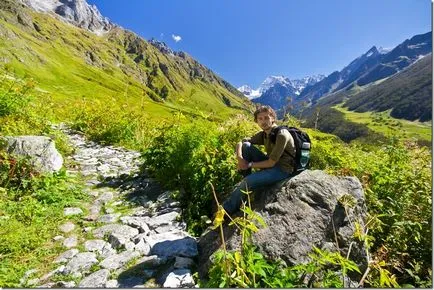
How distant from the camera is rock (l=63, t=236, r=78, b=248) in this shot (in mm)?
7605

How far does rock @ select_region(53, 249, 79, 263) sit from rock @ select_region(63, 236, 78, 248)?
241 mm

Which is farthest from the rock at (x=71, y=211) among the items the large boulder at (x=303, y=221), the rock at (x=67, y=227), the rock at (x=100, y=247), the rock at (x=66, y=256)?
the large boulder at (x=303, y=221)

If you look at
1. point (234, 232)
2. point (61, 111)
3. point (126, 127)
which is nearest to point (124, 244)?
point (234, 232)

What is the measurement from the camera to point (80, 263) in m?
6.84

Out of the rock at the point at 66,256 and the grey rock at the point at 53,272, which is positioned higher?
the rock at the point at 66,256

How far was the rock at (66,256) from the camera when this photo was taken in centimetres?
702

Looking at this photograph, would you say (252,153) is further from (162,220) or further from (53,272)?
(53,272)

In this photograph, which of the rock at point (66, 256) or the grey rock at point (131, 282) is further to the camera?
the rock at point (66, 256)

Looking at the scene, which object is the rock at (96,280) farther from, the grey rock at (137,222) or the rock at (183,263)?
the grey rock at (137,222)

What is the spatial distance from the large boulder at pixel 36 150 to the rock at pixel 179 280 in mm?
5867

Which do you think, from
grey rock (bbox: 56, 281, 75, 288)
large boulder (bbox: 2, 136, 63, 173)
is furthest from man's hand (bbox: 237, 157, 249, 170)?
large boulder (bbox: 2, 136, 63, 173)

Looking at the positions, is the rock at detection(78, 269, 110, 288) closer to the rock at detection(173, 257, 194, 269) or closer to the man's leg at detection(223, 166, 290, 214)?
the rock at detection(173, 257, 194, 269)

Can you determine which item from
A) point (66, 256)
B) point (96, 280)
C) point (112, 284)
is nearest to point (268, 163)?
point (112, 284)

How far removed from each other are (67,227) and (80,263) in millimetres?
1726
